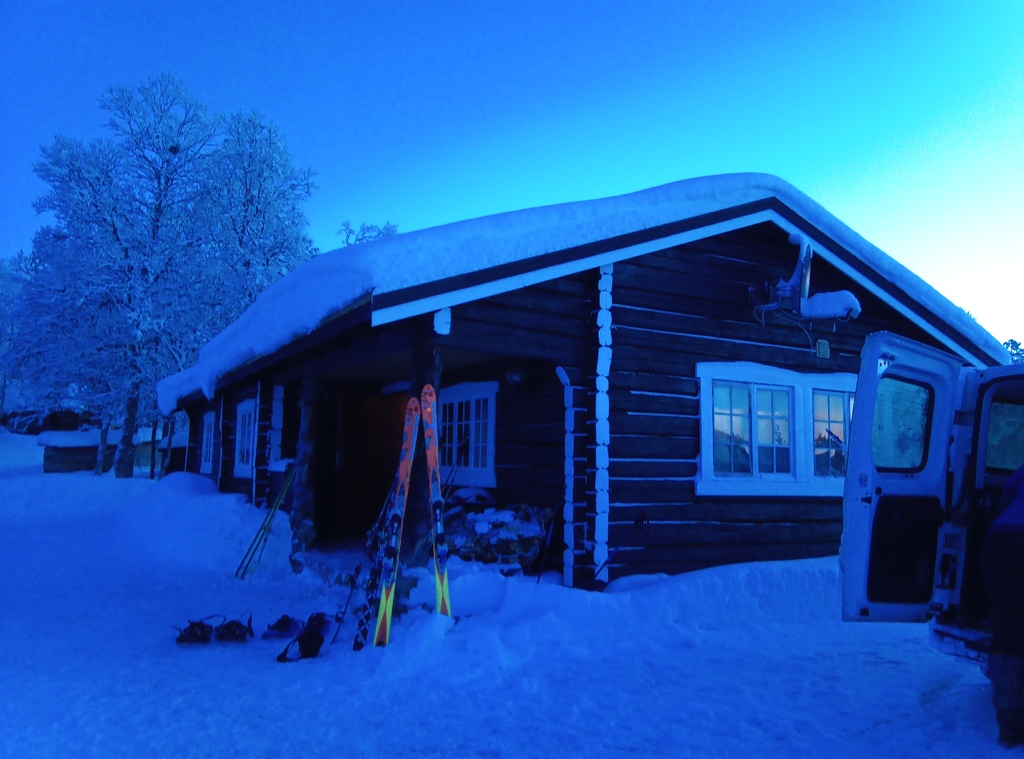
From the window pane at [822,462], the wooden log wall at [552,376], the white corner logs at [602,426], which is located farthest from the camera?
the window pane at [822,462]

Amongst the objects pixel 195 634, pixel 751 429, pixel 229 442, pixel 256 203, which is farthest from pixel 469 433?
pixel 256 203

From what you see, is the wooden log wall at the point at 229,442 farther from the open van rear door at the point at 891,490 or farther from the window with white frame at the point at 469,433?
the open van rear door at the point at 891,490

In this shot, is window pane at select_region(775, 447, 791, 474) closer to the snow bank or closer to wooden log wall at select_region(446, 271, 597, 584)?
wooden log wall at select_region(446, 271, 597, 584)

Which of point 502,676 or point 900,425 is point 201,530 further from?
point 900,425

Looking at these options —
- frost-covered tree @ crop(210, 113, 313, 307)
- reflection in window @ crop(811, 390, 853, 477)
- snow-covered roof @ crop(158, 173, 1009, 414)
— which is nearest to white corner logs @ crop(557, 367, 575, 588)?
snow-covered roof @ crop(158, 173, 1009, 414)

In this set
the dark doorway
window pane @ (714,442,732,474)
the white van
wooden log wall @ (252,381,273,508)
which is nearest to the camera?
the white van

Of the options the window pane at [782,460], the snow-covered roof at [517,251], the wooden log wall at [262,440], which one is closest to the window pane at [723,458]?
the window pane at [782,460]

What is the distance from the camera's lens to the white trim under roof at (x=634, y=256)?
6.09 m

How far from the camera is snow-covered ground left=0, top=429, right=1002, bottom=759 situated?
389 centimetres

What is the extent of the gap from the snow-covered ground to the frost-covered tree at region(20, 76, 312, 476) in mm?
14528

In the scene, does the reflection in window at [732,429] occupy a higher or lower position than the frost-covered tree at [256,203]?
lower

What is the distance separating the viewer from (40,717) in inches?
160

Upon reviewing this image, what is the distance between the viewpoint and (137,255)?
70.2 feet

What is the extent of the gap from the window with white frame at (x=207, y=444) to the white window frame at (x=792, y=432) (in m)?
11.4
